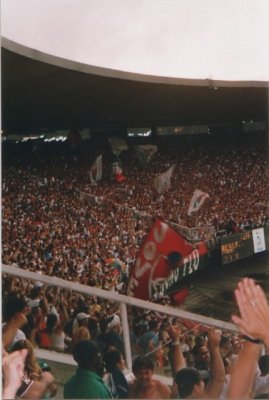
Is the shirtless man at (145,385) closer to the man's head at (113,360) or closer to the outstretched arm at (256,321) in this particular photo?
the man's head at (113,360)

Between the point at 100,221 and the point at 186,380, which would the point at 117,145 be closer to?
the point at 100,221

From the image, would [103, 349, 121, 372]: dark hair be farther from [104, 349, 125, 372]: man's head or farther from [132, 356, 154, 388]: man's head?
[132, 356, 154, 388]: man's head

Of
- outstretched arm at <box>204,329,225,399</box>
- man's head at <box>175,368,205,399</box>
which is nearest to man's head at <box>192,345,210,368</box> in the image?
outstretched arm at <box>204,329,225,399</box>

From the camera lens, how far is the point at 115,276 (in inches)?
257

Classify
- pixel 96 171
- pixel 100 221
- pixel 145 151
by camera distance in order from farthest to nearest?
pixel 145 151 < pixel 96 171 < pixel 100 221

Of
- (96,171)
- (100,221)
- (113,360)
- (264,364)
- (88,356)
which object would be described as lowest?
(264,364)

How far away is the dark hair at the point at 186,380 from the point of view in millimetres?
3496

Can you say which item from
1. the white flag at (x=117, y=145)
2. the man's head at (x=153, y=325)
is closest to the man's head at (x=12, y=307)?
the man's head at (x=153, y=325)

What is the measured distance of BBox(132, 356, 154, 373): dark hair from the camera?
3383 mm

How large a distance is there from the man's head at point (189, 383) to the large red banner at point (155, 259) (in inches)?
28.8

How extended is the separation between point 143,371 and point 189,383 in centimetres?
34

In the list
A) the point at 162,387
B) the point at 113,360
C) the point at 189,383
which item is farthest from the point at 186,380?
the point at 113,360

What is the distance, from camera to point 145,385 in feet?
11.2

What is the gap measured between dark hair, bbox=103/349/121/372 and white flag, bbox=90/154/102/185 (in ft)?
19.4
